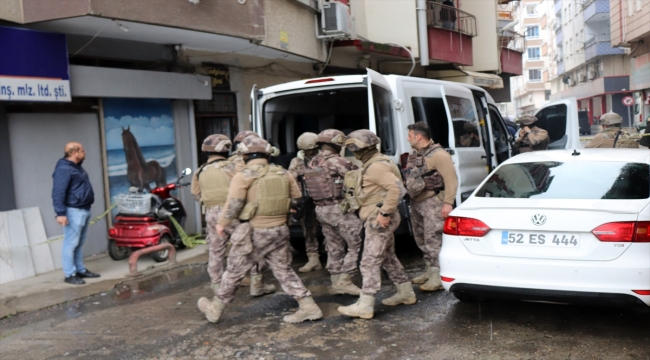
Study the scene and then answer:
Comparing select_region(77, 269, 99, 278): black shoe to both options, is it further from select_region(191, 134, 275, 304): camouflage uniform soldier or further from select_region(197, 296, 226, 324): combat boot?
select_region(197, 296, 226, 324): combat boot

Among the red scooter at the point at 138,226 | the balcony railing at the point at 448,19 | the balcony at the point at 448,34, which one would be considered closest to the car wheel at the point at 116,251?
the red scooter at the point at 138,226

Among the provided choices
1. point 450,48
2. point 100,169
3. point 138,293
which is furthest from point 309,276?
point 450,48

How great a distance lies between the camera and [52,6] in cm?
738

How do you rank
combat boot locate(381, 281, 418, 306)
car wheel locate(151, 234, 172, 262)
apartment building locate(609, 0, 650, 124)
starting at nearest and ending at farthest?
combat boot locate(381, 281, 418, 306) < car wheel locate(151, 234, 172, 262) < apartment building locate(609, 0, 650, 124)

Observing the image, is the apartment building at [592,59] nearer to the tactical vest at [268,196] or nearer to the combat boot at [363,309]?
the combat boot at [363,309]

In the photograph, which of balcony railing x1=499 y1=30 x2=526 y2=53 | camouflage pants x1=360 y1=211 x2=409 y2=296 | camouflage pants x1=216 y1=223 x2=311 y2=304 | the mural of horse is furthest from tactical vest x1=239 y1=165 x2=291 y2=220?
balcony railing x1=499 y1=30 x2=526 y2=53

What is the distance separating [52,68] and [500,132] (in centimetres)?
682

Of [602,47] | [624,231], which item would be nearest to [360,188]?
[624,231]

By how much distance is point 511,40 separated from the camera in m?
26.9

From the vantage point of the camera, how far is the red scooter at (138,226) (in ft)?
28.6

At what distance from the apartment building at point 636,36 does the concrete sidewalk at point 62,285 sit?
88.1 ft

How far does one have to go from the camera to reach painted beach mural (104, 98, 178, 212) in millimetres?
9531

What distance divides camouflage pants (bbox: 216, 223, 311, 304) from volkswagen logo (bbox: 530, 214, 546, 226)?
198 centimetres

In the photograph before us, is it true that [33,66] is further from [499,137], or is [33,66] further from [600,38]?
[600,38]
